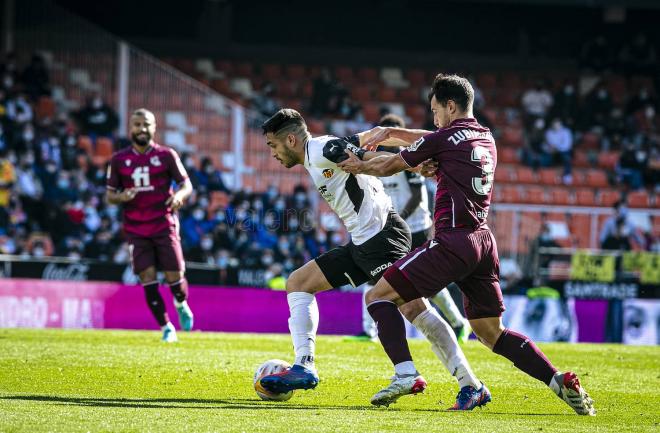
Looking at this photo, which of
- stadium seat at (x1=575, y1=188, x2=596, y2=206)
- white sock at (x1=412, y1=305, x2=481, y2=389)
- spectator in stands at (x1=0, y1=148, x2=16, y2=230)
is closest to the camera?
white sock at (x1=412, y1=305, x2=481, y2=389)

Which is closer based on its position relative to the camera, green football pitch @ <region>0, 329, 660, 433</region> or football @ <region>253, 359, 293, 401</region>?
green football pitch @ <region>0, 329, 660, 433</region>

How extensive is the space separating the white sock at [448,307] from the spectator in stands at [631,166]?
1695 centimetres

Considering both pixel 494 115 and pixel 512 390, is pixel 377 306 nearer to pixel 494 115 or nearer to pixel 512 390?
pixel 512 390

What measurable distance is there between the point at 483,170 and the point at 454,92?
601 millimetres

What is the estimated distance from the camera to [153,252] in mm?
13766

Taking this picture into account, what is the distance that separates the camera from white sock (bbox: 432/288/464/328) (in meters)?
13.3

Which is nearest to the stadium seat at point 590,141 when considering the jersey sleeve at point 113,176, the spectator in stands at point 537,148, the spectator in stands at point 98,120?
the spectator in stands at point 537,148

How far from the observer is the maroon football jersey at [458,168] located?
8.00m

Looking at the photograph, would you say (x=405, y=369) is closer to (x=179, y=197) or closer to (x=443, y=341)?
(x=443, y=341)

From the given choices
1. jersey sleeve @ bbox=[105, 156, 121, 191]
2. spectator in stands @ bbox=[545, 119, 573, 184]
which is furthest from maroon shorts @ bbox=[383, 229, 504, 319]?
spectator in stands @ bbox=[545, 119, 573, 184]

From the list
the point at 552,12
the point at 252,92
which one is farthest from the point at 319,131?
the point at 552,12

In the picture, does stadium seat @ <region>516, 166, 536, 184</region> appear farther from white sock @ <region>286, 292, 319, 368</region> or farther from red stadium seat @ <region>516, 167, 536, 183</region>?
white sock @ <region>286, 292, 319, 368</region>

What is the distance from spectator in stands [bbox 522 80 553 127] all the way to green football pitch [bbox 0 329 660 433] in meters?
18.2

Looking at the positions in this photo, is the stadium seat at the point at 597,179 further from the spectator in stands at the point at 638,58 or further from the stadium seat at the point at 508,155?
the spectator in stands at the point at 638,58
